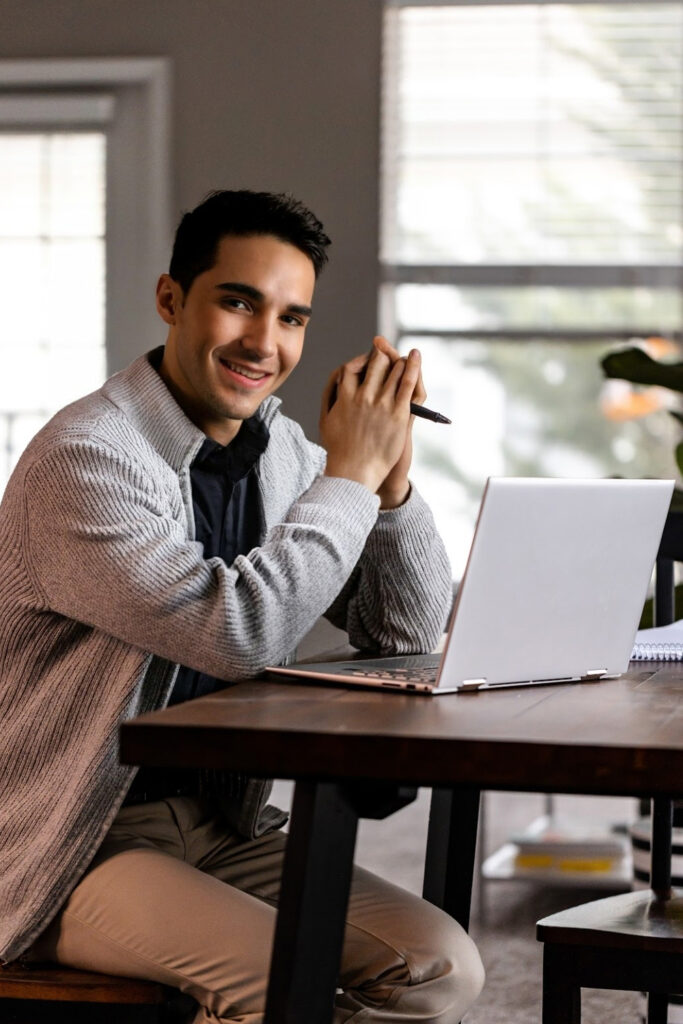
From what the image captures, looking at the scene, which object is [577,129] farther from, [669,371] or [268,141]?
[669,371]

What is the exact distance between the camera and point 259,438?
1.71 meters

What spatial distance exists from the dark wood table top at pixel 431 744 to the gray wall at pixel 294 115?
118 inches

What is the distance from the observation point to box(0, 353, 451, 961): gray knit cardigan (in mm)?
1274

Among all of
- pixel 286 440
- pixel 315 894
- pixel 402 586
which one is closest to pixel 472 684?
pixel 315 894

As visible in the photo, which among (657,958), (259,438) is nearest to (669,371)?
(259,438)

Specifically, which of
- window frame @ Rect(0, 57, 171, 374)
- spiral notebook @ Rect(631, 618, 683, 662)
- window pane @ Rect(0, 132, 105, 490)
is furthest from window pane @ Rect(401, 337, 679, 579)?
spiral notebook @ Rect(631, 618, 683, 662)

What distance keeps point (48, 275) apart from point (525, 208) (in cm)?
150

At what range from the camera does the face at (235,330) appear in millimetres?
1633

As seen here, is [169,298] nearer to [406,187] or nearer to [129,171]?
[129,171]

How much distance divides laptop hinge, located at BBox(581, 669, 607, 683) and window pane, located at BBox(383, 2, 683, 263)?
9.74 feet

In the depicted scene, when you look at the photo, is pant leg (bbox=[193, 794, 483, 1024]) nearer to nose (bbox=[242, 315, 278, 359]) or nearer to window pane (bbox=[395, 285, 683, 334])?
nose (bbox=[242, 315, 278, 359])

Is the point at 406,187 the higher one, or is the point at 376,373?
the point at 406,187

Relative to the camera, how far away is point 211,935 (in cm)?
124

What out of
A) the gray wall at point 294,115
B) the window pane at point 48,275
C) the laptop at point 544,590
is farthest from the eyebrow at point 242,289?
the window pane at point 48,275
